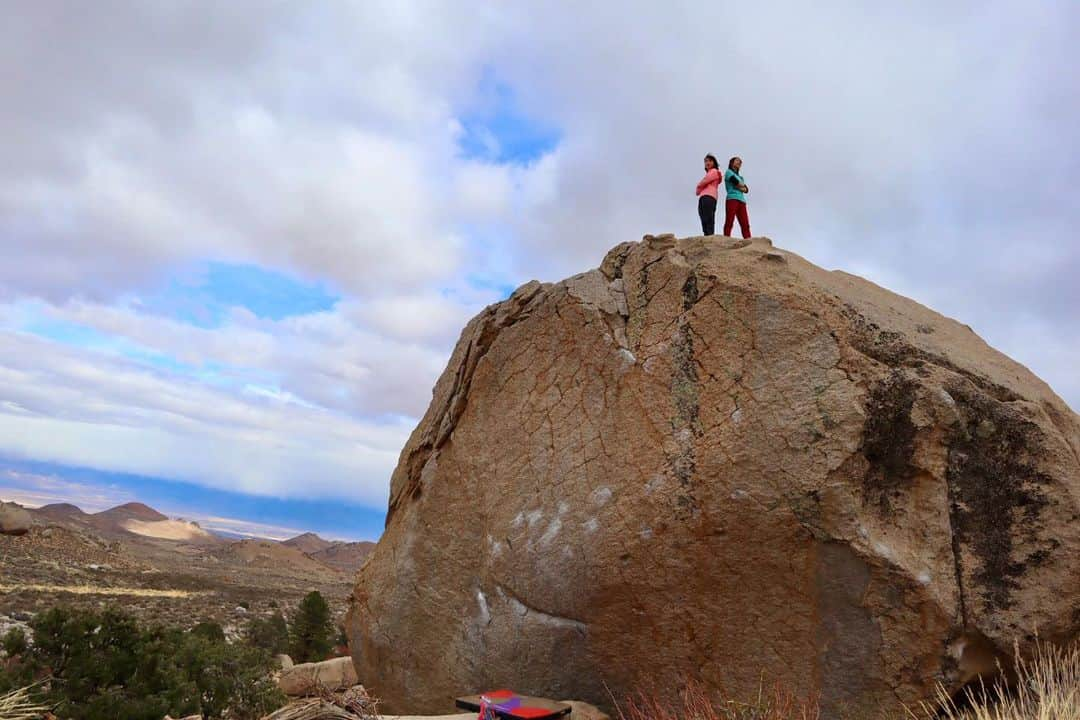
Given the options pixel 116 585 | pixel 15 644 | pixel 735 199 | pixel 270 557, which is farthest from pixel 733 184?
pixel 270 557

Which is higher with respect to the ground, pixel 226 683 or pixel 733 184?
pixel 733 184

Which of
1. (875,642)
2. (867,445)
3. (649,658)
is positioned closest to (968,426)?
(867,445)

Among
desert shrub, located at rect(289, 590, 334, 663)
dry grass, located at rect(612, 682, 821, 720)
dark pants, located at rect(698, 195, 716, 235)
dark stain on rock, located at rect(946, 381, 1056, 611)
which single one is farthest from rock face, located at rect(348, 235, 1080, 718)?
desert shrub, located at rect(289, 590, 334, 663)

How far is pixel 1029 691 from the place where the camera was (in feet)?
19.1

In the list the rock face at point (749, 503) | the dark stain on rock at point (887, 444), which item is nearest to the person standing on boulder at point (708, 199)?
the rock face at point (749, 503)

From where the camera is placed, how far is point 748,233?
9.28 m

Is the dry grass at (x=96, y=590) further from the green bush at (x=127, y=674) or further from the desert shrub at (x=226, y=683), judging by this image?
the desert shrub at (x=226, y=683)

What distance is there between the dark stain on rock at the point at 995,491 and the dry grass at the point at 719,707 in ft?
5.18

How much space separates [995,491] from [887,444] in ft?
2.96

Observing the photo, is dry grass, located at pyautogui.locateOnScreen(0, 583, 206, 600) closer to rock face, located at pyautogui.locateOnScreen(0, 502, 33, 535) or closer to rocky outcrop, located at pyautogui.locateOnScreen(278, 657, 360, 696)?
rock face, located at pyautogui.locateOnScreen(0, 502, 33, 535)

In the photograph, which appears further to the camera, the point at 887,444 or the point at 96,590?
the point at 96,590

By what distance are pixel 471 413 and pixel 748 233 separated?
12.6 feet

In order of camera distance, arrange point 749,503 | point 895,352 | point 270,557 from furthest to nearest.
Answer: point 270,557 < point 895,352 < point 749,503

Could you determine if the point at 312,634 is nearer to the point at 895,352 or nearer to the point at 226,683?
the point at 226,683
